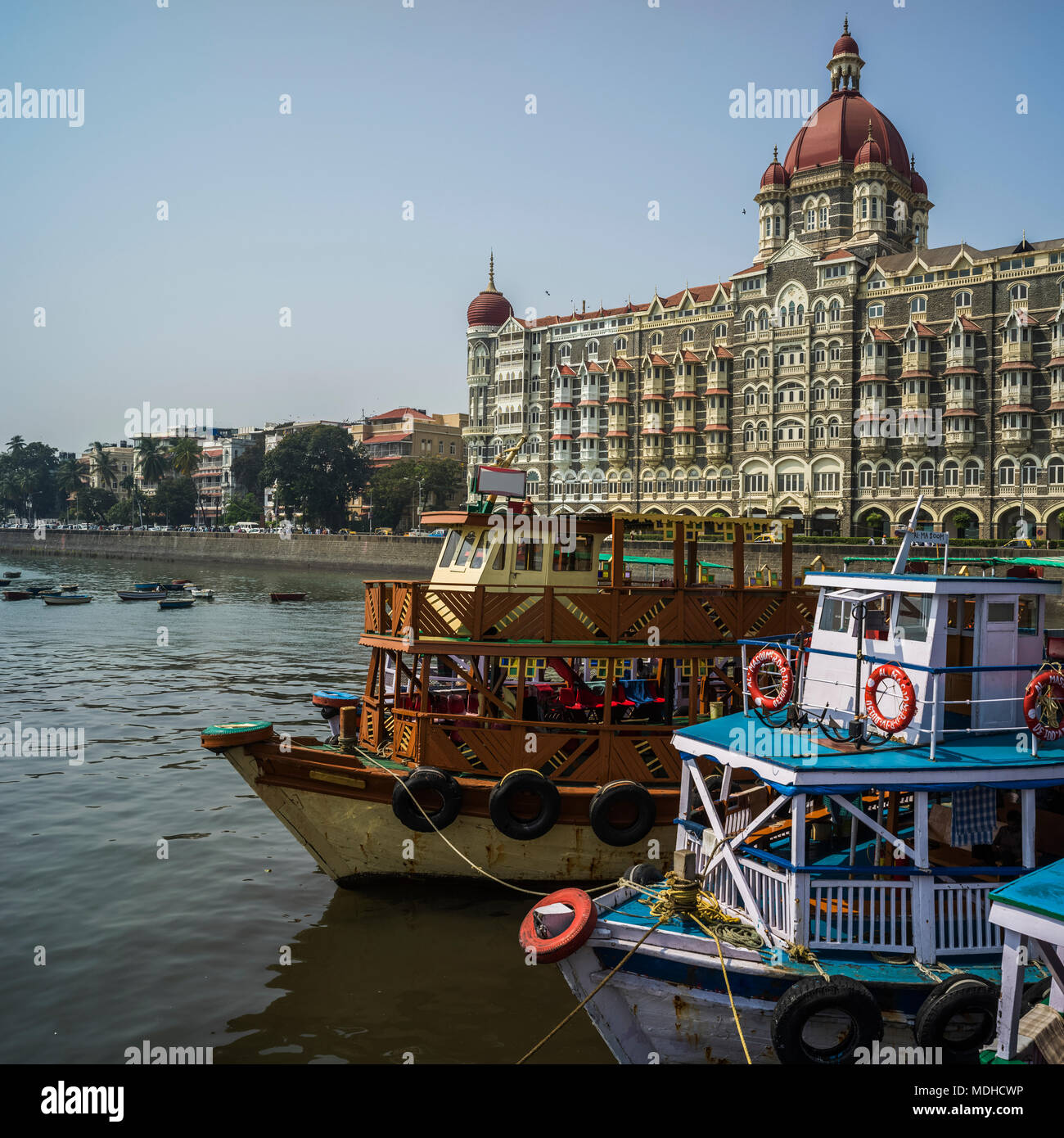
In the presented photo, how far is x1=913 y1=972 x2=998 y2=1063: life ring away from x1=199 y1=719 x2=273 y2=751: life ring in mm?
8225

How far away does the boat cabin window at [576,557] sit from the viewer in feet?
48.0

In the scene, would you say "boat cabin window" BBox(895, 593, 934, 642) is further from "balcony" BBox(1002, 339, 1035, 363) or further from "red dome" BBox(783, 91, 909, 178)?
"red dome" BBox(783, 91, 909, 178)

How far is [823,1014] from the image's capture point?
794cm

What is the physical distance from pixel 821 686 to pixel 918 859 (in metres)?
2.65

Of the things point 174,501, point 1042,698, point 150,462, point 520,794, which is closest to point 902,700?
point 1042,698

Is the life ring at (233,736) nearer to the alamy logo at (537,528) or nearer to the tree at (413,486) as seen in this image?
the alamy logo at (537,528)

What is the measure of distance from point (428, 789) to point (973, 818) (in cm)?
655

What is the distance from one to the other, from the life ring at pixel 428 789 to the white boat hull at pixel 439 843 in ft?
0.89

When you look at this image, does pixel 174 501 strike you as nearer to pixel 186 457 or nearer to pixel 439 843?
pixel 186 457

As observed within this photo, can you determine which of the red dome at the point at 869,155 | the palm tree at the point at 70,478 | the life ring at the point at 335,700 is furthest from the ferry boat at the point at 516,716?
the palm tree at the point at 70,478

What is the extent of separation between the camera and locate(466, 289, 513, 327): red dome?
103 meters

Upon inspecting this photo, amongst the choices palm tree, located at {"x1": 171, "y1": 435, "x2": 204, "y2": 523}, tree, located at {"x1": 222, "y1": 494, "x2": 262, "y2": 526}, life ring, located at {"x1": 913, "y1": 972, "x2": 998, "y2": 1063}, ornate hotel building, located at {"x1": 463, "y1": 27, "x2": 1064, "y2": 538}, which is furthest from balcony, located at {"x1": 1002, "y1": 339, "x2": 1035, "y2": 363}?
palm tree, located at {"x1": 171, "y1": 435, "x2": 204, "y2": 523}

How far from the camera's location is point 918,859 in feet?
28.9
